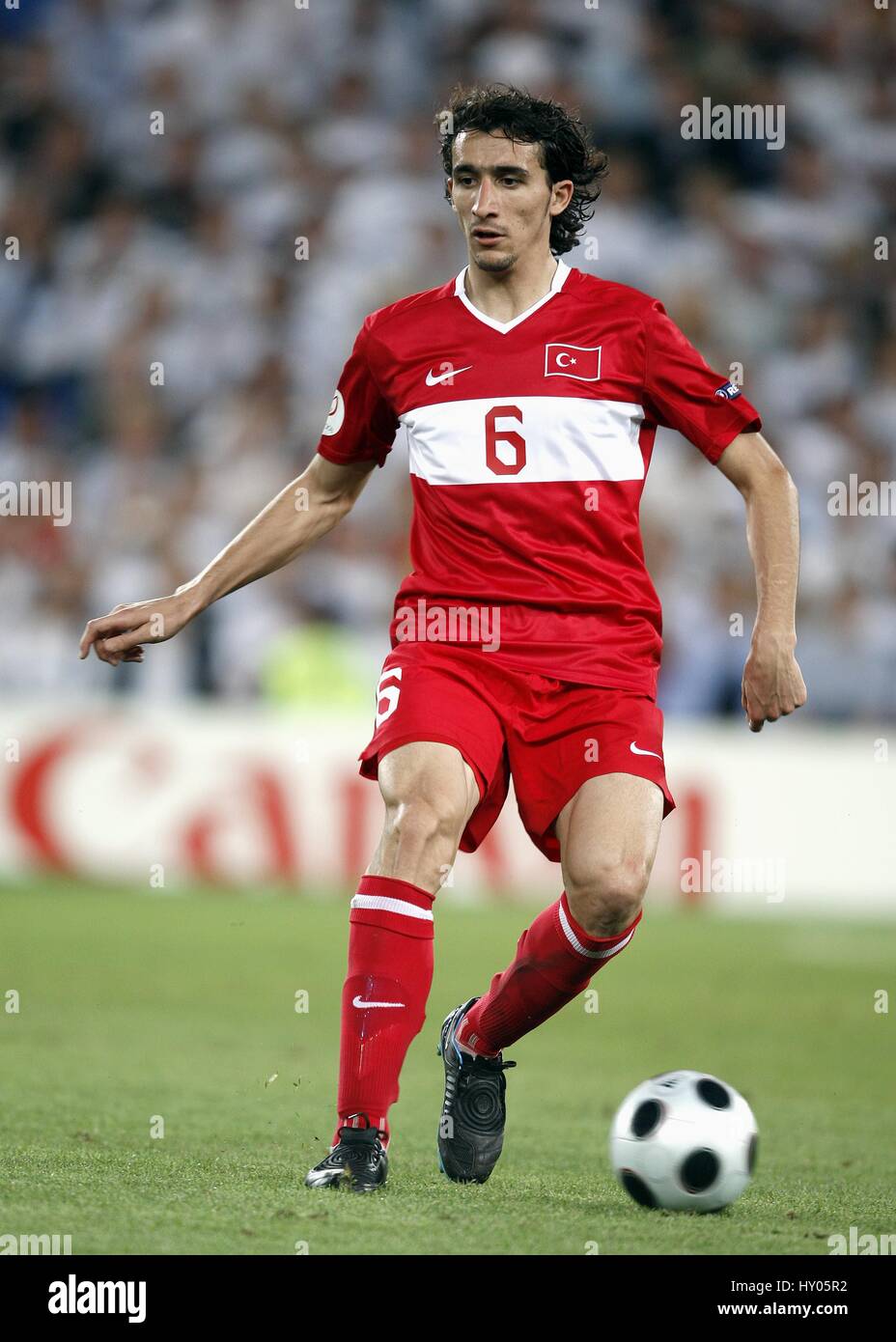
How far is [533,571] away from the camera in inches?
166

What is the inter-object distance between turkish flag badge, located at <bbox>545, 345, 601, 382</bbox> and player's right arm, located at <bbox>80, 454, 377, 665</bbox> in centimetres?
59

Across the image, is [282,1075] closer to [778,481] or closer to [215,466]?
[778,481]

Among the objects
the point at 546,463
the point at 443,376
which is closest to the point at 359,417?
the point at 443,376

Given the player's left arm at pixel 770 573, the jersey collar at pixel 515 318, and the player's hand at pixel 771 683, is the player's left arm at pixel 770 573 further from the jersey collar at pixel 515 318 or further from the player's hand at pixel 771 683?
the jersey collar at pixel 515 318

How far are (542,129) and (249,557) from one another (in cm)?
122

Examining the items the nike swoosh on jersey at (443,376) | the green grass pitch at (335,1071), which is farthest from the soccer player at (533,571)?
the green grass pitch at (335,1071)

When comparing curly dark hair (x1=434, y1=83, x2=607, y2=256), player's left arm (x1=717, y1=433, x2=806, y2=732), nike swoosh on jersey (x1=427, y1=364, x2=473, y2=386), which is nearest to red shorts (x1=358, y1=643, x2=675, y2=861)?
player's left arm (x1=717, y1=433, x2=806, y2=732)

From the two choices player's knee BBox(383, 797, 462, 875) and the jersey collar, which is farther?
the jersey collar

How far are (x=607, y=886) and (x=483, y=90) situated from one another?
1.94 meters

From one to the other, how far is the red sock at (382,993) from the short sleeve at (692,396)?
125 cm

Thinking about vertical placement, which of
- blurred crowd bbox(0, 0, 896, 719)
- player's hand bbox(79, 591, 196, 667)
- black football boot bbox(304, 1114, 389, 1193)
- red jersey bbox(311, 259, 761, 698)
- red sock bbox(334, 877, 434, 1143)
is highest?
blurred crowd bbox(0, 0, 896, 719)

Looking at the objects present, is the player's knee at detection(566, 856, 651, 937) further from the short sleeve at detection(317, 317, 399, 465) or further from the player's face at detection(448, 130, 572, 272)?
the player's face at detection(448, 130, 572, 272)

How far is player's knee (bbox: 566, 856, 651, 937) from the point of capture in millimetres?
4008

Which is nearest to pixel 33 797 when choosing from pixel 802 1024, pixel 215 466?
pixel 215 466
